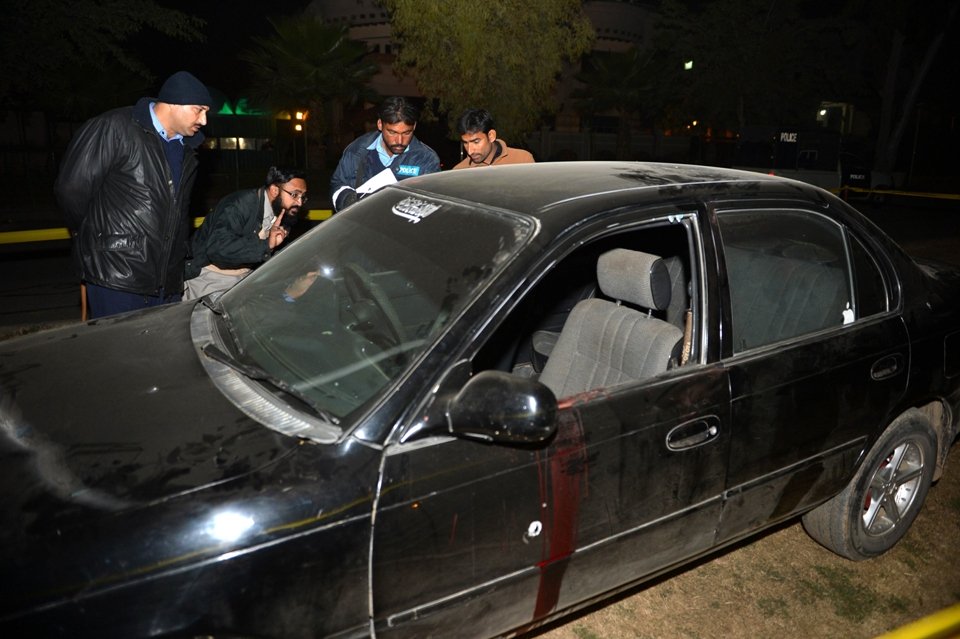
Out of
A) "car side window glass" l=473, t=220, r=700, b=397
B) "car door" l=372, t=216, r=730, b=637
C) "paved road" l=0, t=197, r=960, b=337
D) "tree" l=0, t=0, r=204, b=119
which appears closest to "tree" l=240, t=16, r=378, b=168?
"tree" l=0, t=0, r=204, b=119

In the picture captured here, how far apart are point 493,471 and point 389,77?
1558 inches

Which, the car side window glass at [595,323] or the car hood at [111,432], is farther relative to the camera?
the car side window glass at [595,323]

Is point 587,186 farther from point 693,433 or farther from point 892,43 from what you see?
point 892,43

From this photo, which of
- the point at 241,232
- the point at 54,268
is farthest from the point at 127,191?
the point at 54,268

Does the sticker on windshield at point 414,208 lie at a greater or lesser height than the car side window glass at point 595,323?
greater

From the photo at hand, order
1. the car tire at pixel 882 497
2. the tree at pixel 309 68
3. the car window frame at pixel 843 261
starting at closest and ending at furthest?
the car window frame at pixel 843 261, the car tire at pixel 882 497, the tree at pixel 309 68

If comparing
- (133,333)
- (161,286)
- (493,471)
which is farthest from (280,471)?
(161,286)

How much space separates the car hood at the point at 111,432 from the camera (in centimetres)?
184

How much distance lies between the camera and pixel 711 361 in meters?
2.59

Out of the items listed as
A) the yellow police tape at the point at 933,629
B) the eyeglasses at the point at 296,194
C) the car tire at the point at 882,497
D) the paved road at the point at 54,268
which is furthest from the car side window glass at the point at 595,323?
the paved road at the point at 54,268

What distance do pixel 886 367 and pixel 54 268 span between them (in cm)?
974

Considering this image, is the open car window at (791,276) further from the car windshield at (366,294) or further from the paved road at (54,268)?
the paved road at (54,268)

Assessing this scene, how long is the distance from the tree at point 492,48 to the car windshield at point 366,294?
1271 centimetres

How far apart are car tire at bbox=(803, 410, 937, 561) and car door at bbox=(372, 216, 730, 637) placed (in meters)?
0.92
